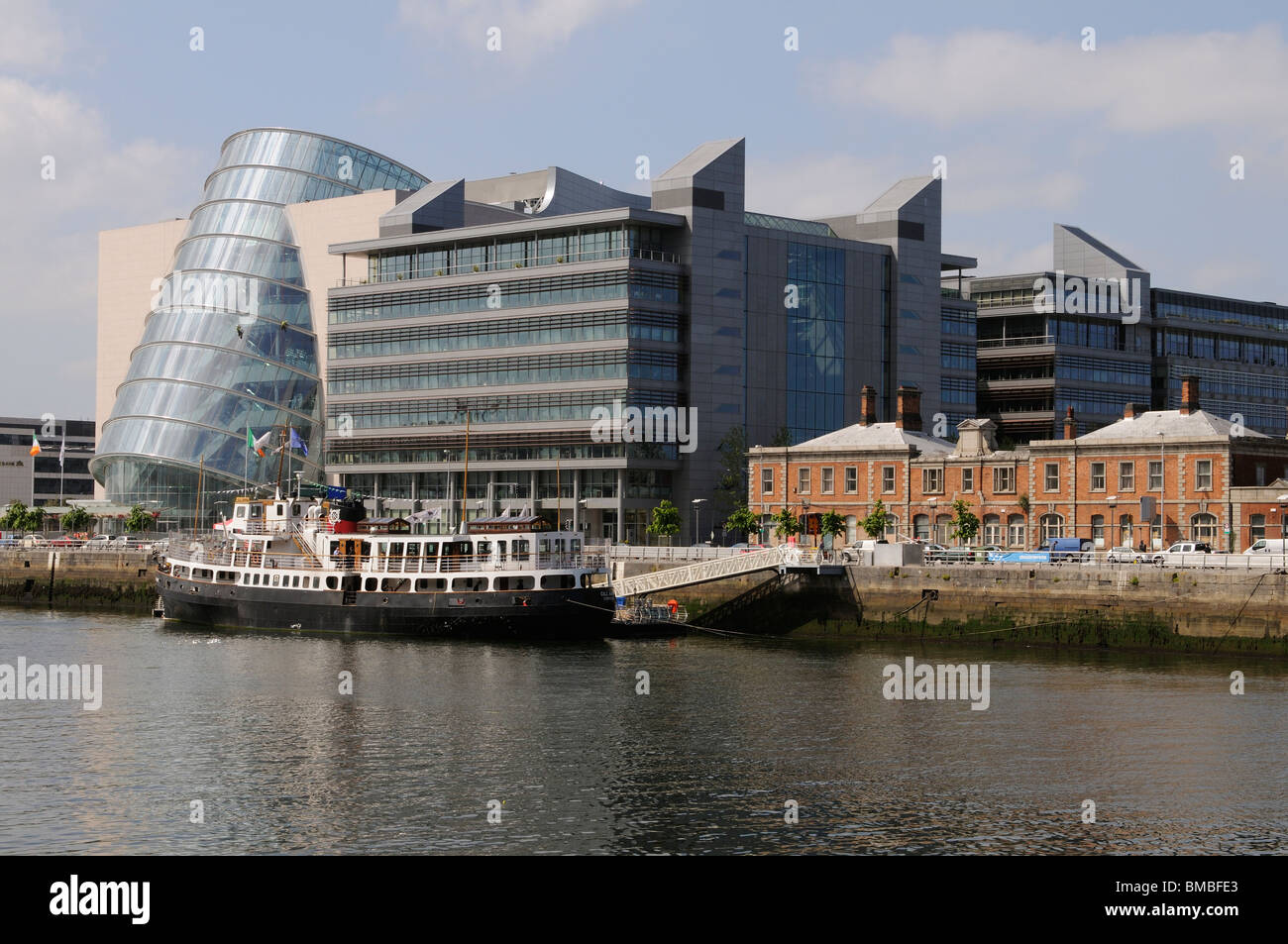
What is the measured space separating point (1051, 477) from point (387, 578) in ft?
131

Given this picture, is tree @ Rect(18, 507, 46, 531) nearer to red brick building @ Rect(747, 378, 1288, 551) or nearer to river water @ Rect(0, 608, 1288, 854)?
red brick building @ Rect(747, 378, 1288, 551)

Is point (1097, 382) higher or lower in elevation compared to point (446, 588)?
higher

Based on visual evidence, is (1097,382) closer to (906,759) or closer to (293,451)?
(293,451)

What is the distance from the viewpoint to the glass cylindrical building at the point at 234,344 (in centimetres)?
14150

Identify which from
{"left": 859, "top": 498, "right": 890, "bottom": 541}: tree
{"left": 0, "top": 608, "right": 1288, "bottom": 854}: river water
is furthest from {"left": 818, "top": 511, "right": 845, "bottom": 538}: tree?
{"left": 0, "top": 608, "right": 1288, "bottom": 854}: river water

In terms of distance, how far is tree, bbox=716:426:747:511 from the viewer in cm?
12256

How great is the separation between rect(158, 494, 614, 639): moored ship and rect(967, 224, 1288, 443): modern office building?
92.9m

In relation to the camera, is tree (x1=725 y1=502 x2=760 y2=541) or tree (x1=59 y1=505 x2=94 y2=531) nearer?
tree (x1=725 y1=502 x2=760 y2=541)

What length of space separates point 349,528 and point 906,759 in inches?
1865

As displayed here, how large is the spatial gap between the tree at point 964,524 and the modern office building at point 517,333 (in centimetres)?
3464

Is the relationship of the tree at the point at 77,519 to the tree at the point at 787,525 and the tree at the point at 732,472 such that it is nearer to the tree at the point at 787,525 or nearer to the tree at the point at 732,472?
the tree at the point at 732,472

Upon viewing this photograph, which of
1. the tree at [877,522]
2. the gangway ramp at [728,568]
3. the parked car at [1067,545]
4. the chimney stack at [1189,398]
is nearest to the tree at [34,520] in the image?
the gangway ramp at [728,568]

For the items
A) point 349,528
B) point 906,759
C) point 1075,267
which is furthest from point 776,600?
point 1075,267

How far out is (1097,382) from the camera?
164 meters
